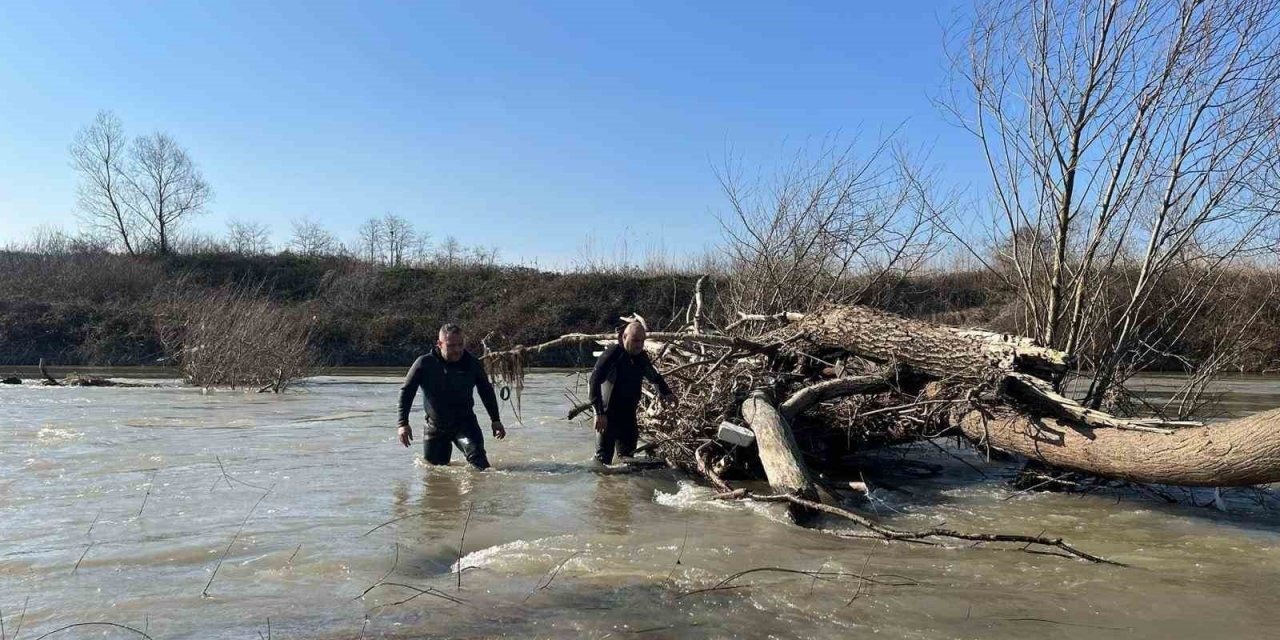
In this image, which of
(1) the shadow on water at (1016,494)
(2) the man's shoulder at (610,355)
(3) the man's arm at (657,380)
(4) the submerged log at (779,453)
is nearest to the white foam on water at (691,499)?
(4) the submerged log at (779,453)

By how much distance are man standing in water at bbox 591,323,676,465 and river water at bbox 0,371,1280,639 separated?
0.46m

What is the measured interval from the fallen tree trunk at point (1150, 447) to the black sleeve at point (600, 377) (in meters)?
3.26

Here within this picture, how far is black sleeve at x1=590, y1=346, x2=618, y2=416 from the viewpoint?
7.86 meters

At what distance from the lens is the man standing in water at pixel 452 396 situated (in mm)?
7734

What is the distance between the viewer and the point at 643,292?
38.8 meters

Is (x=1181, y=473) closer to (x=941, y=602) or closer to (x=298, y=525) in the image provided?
(x=941, y=602)

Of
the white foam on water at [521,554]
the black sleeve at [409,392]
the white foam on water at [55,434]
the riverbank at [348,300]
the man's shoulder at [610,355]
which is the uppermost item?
the riverbank at [348,300]

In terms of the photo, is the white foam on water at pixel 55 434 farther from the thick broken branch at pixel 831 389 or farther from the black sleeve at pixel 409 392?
the thick broken branch at pixel 831 389

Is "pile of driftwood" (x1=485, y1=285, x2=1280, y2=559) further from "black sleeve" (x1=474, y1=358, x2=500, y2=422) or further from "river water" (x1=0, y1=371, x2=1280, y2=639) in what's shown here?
"black sleeve" (x1=474, y1=358, x2=500, y2=422)

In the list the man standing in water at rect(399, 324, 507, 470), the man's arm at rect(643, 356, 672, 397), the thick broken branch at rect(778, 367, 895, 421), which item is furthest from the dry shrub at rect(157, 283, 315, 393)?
the thick broken branch at rect(778, 367, 895, 421)

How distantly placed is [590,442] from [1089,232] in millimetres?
6154

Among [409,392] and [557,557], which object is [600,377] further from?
[557,557]

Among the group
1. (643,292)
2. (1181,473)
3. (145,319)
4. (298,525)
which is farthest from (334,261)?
(1181,473)

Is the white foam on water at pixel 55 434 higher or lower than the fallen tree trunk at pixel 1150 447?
lower
